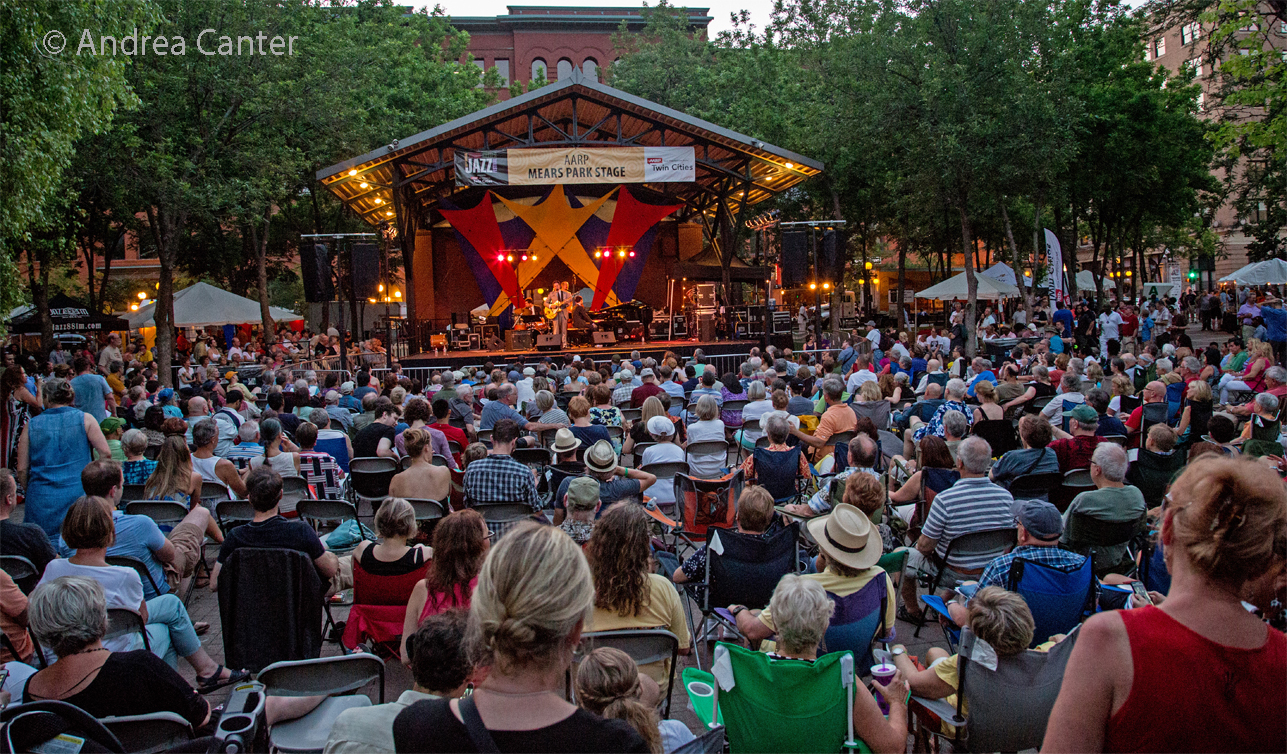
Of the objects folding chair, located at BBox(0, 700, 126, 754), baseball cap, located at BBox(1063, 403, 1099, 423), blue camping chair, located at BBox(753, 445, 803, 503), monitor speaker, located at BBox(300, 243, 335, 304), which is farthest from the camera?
monitor speaker, located at BBox(300, 243, 335, 304)

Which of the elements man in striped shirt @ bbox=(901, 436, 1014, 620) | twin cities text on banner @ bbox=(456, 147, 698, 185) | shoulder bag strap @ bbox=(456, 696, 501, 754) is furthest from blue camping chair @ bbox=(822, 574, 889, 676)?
twin cities text on banner @ bbox=(456, 147, 698, 185)

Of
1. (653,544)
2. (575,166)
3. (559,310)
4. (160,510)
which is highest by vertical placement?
A: (575,166)

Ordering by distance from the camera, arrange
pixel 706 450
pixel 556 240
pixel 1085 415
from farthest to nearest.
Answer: pixel 556 240, pixel 706 450, pixel 1085 415

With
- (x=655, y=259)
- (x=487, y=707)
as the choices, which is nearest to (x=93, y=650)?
(x=487, y=707)

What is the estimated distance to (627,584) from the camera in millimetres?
3328

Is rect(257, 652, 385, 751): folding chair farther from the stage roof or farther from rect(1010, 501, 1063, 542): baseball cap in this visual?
the stage roof

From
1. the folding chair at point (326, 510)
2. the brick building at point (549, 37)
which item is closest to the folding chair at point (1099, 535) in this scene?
the folding chair at point (326, 510)

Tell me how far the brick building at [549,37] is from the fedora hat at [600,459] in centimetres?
4671

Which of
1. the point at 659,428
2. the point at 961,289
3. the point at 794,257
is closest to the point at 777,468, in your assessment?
the point at 659,428

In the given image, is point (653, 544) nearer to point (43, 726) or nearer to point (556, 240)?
point (43, 726)

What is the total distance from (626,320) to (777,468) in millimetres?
16097

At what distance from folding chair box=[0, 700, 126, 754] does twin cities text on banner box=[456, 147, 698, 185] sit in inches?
582

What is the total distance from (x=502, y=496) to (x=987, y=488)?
2.72 m

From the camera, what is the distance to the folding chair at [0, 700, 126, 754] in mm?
2398
